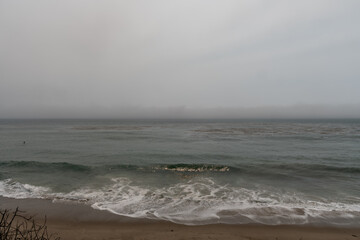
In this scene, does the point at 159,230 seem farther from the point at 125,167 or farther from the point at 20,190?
the point at 125,167

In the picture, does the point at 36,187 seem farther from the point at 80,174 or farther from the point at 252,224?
the point at 252,224

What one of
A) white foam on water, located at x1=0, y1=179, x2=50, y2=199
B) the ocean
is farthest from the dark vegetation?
white foam on water, located at x1=0, y1=179, x2=50, y2=199

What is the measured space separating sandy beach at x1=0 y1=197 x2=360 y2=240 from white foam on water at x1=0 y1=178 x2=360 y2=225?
1.79 ft

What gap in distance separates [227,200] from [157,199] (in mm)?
4148

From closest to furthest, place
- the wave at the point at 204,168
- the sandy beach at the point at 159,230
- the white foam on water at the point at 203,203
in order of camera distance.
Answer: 1. the sandy beach at the point at 159,230
2. the white foam on water at the point at 203,203
3. the wave at the point at 204,168

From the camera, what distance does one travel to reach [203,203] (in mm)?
11453

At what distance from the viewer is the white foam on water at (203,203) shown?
9773mm

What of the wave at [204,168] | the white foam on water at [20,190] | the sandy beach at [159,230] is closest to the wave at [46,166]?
the wave at [204,168]

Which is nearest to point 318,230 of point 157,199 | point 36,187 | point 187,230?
point 187,230

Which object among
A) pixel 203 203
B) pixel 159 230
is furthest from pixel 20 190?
pixel 203 203

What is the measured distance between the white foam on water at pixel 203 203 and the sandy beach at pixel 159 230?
1.79ft

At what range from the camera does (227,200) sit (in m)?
11.9

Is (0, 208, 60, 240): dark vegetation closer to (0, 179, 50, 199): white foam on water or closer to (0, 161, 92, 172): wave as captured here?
(0, 179, 50, 199): white foam on water

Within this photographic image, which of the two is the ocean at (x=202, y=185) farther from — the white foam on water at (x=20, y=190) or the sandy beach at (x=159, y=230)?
the sandy beach at (x=159, y=230)
